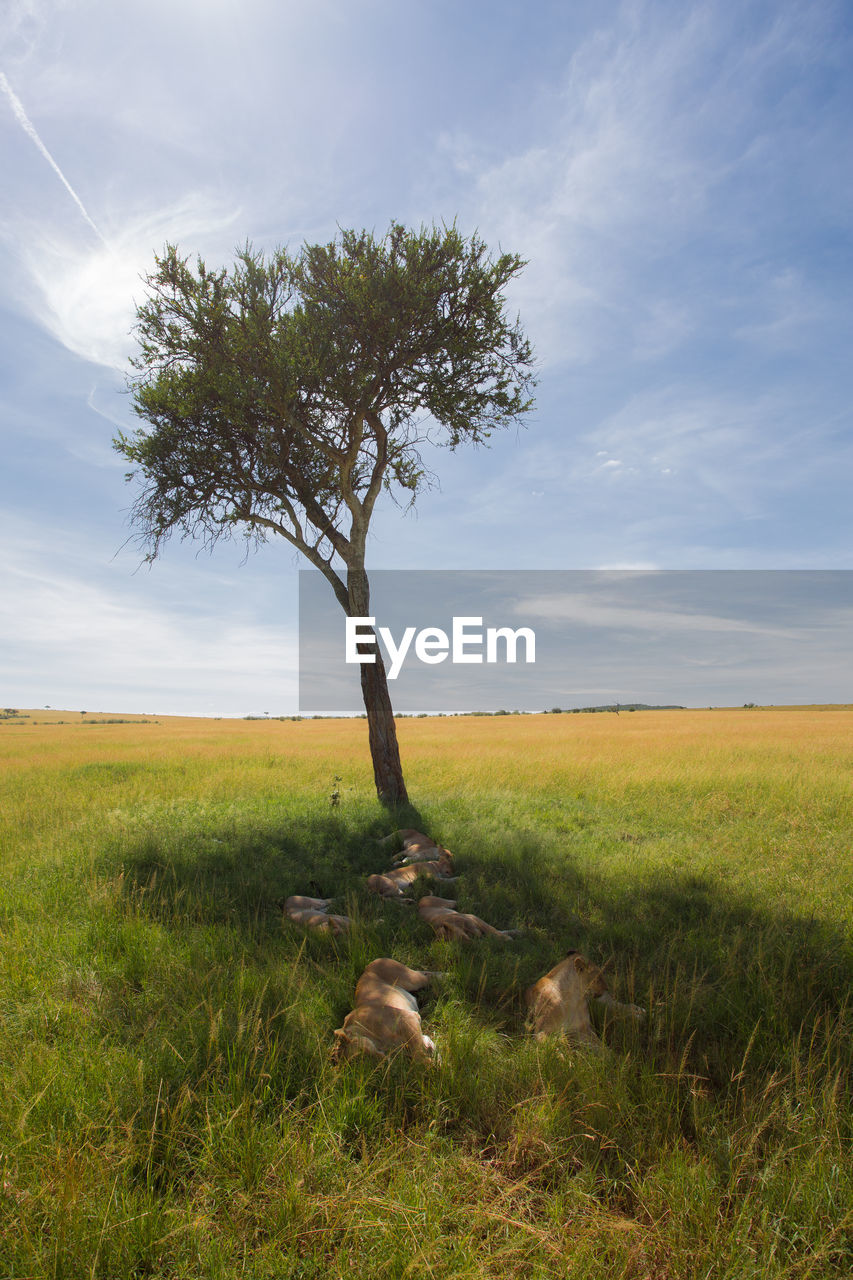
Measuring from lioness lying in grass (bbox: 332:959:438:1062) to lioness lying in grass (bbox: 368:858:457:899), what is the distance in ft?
11.4

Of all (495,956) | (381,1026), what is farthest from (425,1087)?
(495,956)

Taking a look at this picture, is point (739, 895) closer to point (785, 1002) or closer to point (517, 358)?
point (785, 1002)

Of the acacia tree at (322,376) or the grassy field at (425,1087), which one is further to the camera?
the acacia tree at (322,376)

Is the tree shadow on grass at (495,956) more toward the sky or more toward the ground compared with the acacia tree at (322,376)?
more toward the ground

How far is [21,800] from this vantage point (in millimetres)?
15516

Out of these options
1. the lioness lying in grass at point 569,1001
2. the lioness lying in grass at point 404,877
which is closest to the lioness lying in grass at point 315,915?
the lioness lying in grass at point 404,877

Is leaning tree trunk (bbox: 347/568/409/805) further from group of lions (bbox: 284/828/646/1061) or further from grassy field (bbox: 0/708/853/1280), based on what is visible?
group of lions (bbox: 284/828/646/1061)

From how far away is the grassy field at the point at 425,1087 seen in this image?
2744 mm

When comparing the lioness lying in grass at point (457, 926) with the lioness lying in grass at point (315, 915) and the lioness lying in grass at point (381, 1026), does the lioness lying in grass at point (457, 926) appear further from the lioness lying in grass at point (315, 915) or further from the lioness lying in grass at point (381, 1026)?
the lioness lying in grass at point (381, 1026)

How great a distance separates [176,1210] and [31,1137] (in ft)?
3.34

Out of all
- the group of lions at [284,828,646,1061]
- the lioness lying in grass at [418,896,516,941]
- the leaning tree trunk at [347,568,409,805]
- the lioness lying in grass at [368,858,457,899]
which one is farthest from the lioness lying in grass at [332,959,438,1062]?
the leaning tree trunk at [347,568,409,805]

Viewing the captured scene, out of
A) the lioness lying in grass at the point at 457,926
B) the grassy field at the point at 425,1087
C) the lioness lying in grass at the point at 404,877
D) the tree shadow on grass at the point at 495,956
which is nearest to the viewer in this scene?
the grassy field at the point at 425,1087

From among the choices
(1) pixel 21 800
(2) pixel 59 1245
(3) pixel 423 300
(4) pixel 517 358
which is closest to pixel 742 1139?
(2) pixel 59 1245

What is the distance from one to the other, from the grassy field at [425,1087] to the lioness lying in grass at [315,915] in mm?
255
